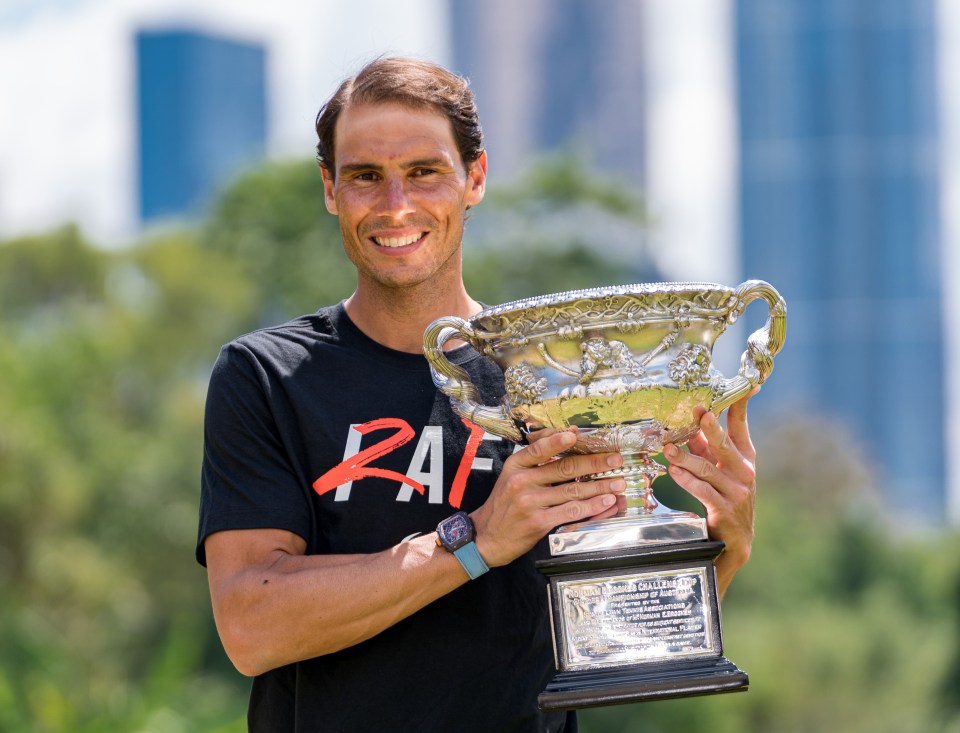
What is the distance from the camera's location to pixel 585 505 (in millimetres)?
2791

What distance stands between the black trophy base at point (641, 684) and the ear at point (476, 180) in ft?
3.28

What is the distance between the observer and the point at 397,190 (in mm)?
3039

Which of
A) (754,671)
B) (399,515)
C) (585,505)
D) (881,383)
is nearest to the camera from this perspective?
(585,505)

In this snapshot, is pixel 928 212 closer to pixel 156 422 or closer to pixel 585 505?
pixel 156 422

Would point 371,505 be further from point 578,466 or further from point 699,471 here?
point 699,471

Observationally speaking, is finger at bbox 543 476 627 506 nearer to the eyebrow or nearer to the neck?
the neck

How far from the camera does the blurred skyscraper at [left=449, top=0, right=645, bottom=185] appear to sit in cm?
11812

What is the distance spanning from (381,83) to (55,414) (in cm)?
2772

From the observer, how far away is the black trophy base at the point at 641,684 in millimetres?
2785

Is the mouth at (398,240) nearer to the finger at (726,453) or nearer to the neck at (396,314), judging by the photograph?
the neck at (396,314)

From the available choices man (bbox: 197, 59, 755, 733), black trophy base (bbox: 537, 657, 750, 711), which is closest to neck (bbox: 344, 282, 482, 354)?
man (bbox: 197, 59, 755, 733)

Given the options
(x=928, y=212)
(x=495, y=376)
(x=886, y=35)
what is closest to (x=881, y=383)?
(x=928, y=212)

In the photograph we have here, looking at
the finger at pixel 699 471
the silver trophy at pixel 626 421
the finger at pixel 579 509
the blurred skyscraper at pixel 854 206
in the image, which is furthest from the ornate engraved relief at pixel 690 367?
the blurred skyscraper at pixel 854 206

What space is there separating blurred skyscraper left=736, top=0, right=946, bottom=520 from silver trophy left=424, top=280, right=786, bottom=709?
9745 centimetres
